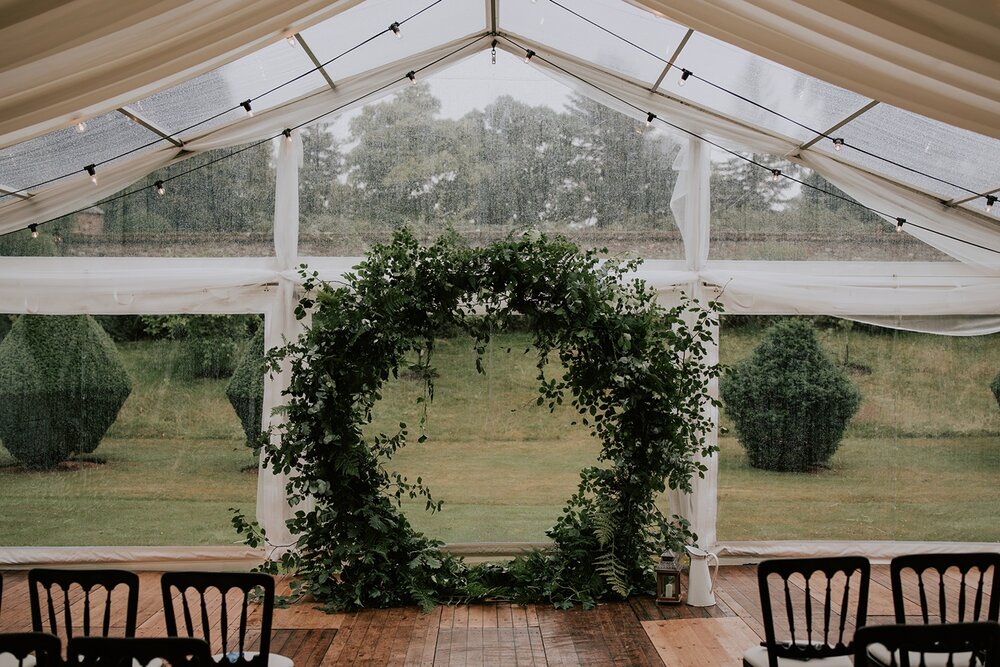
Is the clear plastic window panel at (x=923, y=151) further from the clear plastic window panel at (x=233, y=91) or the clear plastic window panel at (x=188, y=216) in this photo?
the clear plastic window panel at (x=188, y=216)

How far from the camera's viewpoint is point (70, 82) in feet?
12.6

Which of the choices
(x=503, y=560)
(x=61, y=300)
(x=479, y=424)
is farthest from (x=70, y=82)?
(x=503, y=560)

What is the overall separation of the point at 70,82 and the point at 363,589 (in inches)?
152

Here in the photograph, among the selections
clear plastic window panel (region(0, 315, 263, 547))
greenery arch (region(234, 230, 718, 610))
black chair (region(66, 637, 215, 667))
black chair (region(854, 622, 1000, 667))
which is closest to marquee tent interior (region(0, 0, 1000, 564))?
clear plastic window panel (region(0, 315, 263, 547))

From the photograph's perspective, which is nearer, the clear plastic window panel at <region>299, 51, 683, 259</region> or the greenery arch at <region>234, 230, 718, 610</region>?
the greenery arch at <region>234, 230, 718, 610</region>

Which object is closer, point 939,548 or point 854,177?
point 854,177

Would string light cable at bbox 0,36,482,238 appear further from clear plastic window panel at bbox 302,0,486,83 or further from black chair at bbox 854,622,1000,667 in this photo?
black chair at bbox 854,622,1000,667

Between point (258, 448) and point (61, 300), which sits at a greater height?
point (61, 300)

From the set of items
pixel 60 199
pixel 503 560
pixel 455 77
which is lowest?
pixel 503 560

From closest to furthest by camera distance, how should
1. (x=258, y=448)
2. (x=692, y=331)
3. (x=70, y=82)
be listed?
(x=70, y=82) < (x=258, y=448) < (x=692, y=331)

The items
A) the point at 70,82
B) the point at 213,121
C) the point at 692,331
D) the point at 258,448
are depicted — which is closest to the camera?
the point at 70,82

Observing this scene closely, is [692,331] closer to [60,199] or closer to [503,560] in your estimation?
[503,560]

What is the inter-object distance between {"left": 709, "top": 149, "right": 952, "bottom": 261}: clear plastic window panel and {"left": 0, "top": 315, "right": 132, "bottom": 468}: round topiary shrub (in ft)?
17.4

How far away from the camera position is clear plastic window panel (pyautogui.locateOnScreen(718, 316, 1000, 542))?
290 inches
